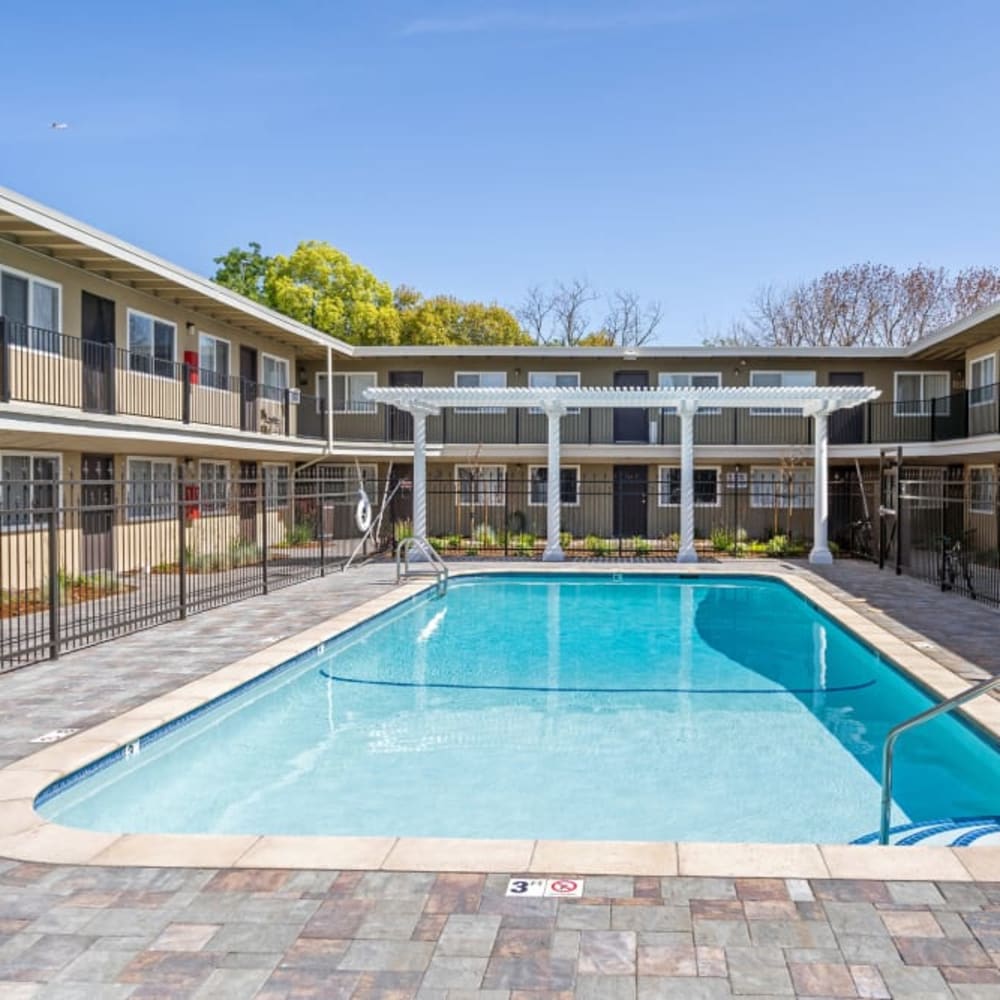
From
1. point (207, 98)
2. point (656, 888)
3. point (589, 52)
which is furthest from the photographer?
point (207, 98)

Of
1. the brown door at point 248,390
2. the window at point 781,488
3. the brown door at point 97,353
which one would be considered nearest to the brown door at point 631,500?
the window at point 781,488

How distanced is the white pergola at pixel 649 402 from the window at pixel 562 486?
5.32 meters

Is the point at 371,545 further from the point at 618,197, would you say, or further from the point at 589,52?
the point at 618,197

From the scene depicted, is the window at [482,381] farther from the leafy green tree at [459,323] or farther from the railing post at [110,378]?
the leafy green tree at [459,323]

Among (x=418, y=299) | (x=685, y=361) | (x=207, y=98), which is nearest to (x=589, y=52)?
(x=207, y=98)

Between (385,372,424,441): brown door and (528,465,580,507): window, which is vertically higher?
(385,372,424,441): brown door

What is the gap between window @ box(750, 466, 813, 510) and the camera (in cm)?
2483

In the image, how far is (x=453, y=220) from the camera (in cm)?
3625

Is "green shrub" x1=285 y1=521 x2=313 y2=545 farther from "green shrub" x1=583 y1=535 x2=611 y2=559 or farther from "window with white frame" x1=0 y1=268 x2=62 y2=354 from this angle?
"window with white frame" x1=0 y1=268 x2=62 y2=354

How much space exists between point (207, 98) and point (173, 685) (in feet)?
50.7

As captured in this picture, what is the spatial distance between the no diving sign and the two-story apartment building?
1203cm

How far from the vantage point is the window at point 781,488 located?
2483 centimetres

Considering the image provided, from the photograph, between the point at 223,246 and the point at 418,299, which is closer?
the point at 223,246

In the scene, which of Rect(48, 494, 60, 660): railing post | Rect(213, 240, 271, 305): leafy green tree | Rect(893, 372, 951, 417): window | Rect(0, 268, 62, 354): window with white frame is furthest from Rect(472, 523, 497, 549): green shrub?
Rect(213, 240, 271, 305): leafy green tree
